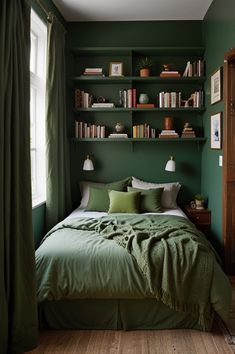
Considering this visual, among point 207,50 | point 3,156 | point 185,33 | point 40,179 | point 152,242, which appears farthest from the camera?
point 185,33

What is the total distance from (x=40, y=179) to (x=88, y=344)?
227 cm

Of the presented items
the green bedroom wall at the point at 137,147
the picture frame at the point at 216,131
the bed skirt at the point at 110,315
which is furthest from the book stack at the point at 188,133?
the bed skirt at the point at 110,315

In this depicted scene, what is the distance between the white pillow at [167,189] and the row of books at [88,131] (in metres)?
0.79

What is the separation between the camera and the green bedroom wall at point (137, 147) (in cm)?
528

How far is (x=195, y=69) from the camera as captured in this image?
5.11 m

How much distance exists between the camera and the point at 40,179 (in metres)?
4.54

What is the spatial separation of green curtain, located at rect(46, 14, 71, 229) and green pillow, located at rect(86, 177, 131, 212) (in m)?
0.36

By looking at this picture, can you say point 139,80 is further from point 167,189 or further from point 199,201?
point 199,201

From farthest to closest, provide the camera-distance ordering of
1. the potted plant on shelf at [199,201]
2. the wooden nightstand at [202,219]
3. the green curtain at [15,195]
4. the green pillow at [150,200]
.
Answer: the potted plant on shelf at [199,201]
the wooden nightstand at [202,219]
the green pillow at [150,200]
the green curtain at [15,195]

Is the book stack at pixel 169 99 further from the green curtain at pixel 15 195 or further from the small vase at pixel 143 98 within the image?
the green curtain at pixel 15 195

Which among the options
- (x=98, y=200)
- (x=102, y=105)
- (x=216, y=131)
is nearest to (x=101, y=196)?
(x=98, y=200)

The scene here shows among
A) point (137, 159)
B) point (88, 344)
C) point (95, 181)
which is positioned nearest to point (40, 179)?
point (95, 181)

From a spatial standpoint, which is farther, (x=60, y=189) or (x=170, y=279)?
(x=60, y=189)

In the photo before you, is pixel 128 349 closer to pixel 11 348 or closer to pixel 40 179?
pixel 11 348
